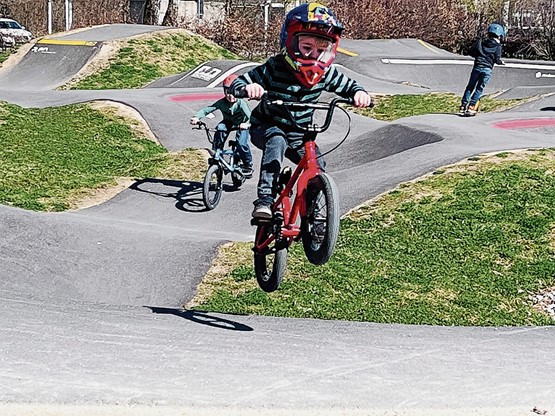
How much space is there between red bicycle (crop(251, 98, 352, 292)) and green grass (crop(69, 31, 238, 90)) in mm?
22430

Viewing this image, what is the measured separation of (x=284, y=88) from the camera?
667 cm

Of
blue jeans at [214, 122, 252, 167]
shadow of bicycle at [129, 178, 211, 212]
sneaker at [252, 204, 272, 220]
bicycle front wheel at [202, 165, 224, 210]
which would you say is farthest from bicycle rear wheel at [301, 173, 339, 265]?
shadow of bicycle at [129, 178, 211, 212]

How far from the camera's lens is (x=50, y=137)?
17.9m

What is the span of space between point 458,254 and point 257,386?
5.09m

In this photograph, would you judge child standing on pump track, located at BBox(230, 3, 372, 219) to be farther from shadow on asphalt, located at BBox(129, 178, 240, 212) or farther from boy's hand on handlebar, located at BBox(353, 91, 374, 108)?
shadow on asphalt, located at BBox(129, 178, 240, 212)

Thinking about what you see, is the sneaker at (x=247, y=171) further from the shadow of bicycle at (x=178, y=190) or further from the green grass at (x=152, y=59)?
the green grass at (x=152, y=59)

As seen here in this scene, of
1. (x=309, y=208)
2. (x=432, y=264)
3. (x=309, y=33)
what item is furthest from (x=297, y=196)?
(x=432, y=264)

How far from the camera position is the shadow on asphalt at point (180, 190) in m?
13.3

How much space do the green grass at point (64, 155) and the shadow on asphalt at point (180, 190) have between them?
58 centimetres

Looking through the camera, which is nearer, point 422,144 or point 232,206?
point 232,206

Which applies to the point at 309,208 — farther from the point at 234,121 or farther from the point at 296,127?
the point at 234,121

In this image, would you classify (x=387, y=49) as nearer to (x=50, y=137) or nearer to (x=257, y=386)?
(x=50, y=137)

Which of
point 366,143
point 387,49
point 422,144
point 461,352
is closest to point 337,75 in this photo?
point 461,352

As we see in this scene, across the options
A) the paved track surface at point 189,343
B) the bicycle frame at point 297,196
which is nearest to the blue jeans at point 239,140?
the paved track surface at point 189,343
